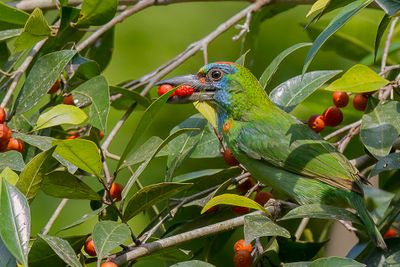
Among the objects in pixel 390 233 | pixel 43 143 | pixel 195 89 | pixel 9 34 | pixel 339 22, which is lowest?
pixel 390 233

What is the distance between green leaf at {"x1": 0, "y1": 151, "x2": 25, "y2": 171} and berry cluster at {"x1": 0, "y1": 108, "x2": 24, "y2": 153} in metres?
0.12

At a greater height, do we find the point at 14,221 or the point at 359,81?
the point at 359,81

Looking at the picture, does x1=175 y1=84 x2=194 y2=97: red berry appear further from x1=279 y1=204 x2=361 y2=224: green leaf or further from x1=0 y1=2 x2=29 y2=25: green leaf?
x1=279 y1=204 x2=361 y2=224: green leaf

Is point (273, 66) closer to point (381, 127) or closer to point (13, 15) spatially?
point (381, 127)

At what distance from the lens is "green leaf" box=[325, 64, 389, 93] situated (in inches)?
99.9

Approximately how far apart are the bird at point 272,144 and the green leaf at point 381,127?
0.19 metres

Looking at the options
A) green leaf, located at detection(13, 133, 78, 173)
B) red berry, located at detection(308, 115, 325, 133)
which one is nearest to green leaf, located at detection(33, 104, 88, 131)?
green leaf, located at detection(13, 133, 78, 173)

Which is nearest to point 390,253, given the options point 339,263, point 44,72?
point 339,263

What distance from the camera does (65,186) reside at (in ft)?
8.14

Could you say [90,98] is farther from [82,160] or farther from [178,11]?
[178,11]

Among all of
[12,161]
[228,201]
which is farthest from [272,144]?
[12,161]

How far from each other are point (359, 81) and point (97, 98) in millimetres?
822

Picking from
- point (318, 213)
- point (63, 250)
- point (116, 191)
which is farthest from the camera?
point (116, 191)

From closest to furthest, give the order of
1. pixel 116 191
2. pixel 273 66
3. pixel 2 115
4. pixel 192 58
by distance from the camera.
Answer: pixel 2 115 < pixel 116 191 < pixel 273 66 < pixel 192 58
